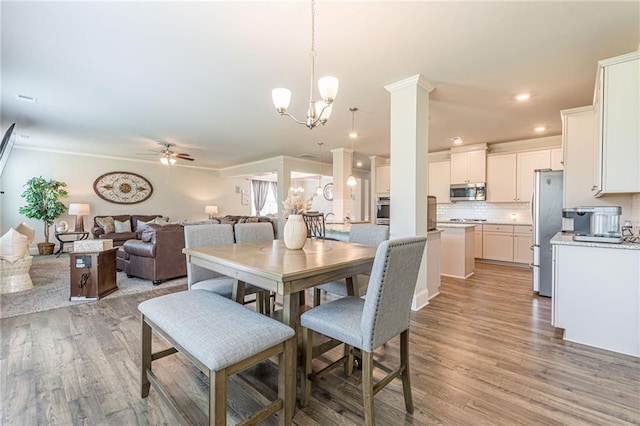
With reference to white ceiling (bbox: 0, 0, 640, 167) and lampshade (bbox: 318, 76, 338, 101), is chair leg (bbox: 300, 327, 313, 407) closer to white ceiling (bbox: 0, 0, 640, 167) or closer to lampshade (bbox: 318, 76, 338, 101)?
lampshade (bbox: 318, 76, 338, 101)

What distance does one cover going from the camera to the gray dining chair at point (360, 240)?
2369mm

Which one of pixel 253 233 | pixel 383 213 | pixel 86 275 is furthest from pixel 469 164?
pixel 86 275

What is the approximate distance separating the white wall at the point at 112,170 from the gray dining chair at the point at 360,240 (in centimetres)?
750

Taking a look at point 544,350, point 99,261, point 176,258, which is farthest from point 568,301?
point 99,261

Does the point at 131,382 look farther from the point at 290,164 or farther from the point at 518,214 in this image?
the point at 518,214

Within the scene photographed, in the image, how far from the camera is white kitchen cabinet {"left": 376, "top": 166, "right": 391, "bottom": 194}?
23.4 ft

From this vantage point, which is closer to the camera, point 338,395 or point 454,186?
point 338,395

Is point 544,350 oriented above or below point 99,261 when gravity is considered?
below

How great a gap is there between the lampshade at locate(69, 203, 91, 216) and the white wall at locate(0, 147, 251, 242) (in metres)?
0.56

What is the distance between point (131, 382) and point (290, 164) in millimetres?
6192

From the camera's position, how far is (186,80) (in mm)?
3100

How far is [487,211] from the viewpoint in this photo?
616 centimetres

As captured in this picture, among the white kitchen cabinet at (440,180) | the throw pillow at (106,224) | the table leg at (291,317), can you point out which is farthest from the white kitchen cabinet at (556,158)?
the throw pillow at (106,224)

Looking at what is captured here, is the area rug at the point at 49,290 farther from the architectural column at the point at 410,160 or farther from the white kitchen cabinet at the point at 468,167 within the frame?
the white kitchen cabinet at the point at 468,167
